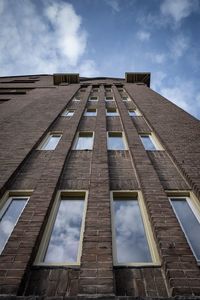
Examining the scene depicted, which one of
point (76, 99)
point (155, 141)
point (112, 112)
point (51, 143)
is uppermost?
point (76, 99)

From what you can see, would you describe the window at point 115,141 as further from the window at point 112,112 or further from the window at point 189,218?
the window at point 189,218

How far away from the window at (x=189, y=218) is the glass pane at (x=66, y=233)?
85.5 inches

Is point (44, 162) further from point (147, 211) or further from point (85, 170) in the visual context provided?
point (147, 211)

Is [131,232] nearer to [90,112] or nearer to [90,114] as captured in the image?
[90,114]

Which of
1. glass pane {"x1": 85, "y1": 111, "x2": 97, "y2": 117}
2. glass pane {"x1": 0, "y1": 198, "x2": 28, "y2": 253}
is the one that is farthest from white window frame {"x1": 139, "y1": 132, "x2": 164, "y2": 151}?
glass pane {"x1": 0, "y1": 198, "x2": 28, "y2": 253}

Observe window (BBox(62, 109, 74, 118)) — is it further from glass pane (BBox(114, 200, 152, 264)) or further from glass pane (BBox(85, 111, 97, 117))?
glass pane (BBox(114, 200, 152, 264))

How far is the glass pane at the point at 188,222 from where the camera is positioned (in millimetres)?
3888

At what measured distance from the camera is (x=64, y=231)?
4.13 m

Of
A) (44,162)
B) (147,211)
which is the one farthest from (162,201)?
(44,162)

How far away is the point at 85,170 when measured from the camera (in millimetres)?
6086

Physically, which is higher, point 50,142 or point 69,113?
point 69,113

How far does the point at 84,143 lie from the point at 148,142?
2.56 m

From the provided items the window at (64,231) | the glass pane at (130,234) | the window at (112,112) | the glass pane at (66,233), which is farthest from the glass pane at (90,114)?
the glass pane at (130,234)

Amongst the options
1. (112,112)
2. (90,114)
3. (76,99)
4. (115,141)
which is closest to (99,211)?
(115,141)
